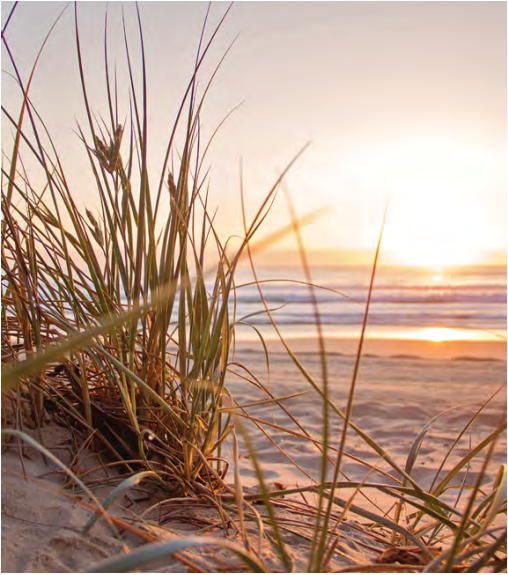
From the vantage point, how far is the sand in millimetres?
999

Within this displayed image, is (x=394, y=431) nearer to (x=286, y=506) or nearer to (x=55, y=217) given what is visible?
(x=286, y=506)

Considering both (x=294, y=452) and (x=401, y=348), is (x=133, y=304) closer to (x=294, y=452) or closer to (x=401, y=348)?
(x=294, y=452)

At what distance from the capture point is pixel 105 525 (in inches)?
42.8

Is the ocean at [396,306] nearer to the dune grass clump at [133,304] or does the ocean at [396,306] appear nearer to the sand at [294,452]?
the sand at [294,452]

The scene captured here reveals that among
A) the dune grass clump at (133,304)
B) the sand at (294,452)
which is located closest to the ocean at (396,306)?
the sand at (294,452)

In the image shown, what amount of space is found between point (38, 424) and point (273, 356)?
559 centimetres

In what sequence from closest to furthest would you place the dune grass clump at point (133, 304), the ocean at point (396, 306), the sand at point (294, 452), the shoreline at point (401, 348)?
the sand at point (294, 452), the dune grass clump at point (133, 304), the shoreline at point (401, 348), the ocean at point (396, 306)

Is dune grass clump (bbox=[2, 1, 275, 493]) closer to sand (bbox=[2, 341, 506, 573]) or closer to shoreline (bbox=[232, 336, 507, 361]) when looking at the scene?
sand (bbox=[2, 341, 506, 573])

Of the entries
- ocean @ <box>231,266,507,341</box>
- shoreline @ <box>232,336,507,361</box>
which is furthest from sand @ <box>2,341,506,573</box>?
ocean @ <box>231,266,507,341</box>

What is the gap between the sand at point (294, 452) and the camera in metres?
1.00

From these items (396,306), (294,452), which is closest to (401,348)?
(294,452)

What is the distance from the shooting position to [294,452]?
289cm

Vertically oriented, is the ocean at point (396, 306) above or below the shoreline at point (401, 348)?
above

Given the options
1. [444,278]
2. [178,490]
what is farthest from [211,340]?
[444,278]
